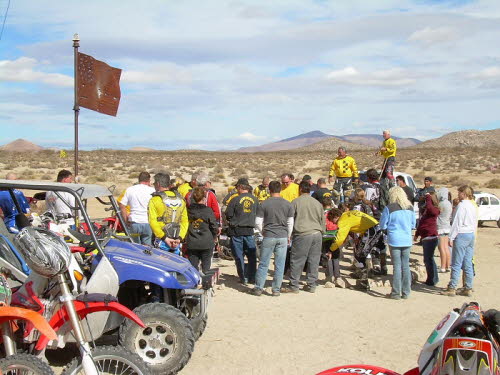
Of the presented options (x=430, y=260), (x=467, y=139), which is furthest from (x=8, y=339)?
(x=467, y=139)

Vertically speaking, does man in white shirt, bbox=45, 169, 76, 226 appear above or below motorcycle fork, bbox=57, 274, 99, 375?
above

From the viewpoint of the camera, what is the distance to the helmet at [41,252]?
4.17 meters

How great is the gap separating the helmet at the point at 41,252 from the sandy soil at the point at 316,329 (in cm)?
247

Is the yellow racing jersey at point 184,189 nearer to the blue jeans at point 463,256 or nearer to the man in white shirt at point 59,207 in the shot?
the man in white shirt at point 59,207

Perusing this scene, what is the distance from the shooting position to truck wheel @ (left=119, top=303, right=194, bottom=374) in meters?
5.67

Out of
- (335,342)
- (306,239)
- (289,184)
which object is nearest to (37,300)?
(335,342)

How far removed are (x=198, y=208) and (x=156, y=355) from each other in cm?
386

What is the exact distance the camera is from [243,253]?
10.4m

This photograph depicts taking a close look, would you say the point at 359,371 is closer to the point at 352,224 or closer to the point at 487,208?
the point at 352,224

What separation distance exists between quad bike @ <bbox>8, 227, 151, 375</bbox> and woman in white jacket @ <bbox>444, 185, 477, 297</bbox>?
6.51 meters

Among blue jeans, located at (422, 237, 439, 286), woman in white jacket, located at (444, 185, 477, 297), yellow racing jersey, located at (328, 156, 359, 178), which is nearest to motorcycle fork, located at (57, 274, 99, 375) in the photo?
woman in white jacket, located at (444, 185, 477, 297)

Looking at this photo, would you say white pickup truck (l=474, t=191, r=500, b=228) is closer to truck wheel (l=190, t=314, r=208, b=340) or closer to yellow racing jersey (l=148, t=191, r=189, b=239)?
yellow racing jersey (l=148, t=191, r=189, b=239)

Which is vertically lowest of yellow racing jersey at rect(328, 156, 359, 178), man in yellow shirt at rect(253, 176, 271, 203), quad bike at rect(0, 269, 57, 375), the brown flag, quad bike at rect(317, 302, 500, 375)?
quad bike at rect(0, 269, 57, 375)

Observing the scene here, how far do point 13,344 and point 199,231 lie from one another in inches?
191
